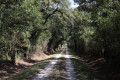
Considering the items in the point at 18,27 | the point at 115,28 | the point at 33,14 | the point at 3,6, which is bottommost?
the point at 115,28

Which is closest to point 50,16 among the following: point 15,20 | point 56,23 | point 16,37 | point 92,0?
point 56,23

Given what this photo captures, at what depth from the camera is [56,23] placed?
1000 inches

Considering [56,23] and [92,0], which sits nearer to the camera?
[92,0]

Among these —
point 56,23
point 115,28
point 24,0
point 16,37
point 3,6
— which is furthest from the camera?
point 56,23

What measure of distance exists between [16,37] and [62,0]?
11486 millimetres

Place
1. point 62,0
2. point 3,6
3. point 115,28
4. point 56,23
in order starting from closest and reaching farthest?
point 115,28, point 3,6, point 62,0, point 56,23

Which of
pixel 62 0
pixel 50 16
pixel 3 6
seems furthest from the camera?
pixel 50 16

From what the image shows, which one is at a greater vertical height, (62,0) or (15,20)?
A: (62,0)

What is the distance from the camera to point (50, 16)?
930 inches

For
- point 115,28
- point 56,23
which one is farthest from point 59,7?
point 115,28

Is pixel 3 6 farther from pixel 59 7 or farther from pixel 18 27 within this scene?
pixel 59 7

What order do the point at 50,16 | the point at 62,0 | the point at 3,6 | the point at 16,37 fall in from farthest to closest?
the point at 50,16 < the point at 62,0 < the point at 16,37 < the point at 3,6

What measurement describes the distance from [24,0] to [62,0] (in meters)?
13.9

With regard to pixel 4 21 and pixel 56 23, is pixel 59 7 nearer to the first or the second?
pixel 56 23
